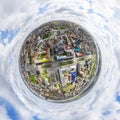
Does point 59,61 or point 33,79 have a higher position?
point 59,61

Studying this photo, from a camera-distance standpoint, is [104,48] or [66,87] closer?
[104,48]

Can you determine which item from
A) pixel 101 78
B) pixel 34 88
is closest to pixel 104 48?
pixel 101 78

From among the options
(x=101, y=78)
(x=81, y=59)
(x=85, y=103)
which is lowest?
(x=85, y=103)

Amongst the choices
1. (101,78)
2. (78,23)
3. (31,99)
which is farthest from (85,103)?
(78,23)

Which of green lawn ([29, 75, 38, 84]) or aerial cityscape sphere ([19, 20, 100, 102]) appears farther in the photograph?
green lawn ([29, 75, 38, 84])

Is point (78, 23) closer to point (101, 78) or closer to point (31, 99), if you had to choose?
point (101, 78)

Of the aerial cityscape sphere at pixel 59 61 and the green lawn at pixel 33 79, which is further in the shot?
the green lawn at pixel 33 79

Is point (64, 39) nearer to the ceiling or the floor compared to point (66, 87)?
nearer to the ceiling

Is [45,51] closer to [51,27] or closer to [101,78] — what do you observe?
[51,27]
